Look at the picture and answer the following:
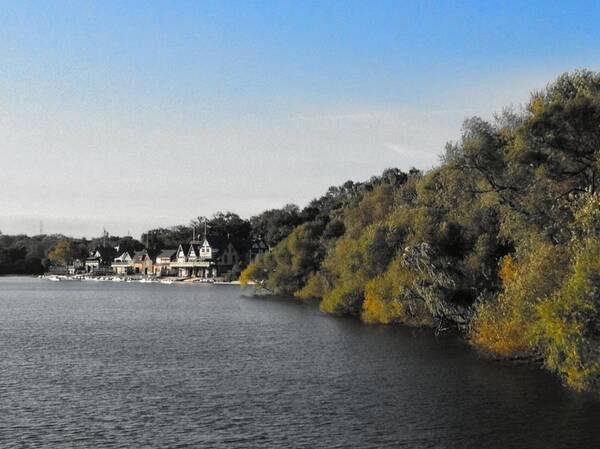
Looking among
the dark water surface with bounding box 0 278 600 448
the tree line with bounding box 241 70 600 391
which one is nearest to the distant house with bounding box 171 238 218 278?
the tree line with bounding box 241 70 600 391

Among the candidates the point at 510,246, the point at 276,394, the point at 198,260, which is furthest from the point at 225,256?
the point at 276,394

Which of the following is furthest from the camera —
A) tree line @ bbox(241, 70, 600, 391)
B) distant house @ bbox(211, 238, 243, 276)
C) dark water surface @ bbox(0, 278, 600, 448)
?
distant house @ bbox(211, 238, 243, 276)

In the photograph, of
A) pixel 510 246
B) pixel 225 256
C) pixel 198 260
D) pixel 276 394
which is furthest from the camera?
pixel 198 260

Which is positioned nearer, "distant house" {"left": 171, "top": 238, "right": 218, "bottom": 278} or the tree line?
the tree line

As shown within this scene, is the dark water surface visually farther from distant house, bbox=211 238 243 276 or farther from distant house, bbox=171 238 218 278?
distant house, bbox=211 238 243 276

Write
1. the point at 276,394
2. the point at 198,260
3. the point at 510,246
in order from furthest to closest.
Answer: the point at 198,260 → the point at 510,246 → the point at 276,394

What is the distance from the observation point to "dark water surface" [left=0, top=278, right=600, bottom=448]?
25828mm

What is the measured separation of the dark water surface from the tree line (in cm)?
245

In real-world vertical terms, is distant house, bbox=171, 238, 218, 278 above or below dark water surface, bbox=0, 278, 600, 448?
above

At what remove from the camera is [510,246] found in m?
53.7

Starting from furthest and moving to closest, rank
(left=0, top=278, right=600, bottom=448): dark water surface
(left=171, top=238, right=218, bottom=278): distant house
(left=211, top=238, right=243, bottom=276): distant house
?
(left=211, top=238, right=243, bottom=276): distant house < (left=171, top=238, right=218, bottom=278): distant house < (left=0, top=278, right=600, bottom=448): dark water surface

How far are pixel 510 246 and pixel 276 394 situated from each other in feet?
88.8

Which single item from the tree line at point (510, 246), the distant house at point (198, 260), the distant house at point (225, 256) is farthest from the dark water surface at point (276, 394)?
the distant house at point (225, 256)

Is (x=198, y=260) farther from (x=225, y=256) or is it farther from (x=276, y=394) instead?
(x=276, y=394)
